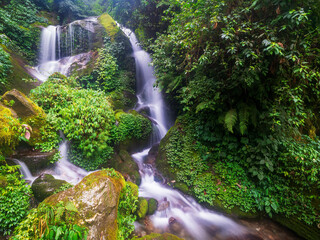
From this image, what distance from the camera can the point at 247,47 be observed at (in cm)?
340

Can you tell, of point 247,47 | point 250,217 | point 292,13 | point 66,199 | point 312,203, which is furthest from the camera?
point 250,217

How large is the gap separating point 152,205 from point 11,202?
3128 mm

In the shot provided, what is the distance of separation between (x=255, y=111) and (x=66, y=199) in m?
4.90

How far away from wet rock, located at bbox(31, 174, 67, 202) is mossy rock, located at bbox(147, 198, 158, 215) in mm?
2403

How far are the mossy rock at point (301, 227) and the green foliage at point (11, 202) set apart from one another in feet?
19.8

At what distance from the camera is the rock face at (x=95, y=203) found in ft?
7.65

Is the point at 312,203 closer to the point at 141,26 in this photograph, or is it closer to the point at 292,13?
the point at 292,13

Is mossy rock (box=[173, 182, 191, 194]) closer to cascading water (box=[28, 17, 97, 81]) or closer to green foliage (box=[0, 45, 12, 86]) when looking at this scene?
green foliage (box=[0, 45, 12, 86])

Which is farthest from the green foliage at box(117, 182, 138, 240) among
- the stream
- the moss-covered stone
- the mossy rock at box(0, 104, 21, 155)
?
the moss-covered stone

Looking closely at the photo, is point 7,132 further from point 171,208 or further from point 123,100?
point 123,100

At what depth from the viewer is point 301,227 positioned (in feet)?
12.2

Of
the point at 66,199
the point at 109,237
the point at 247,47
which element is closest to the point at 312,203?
the point at 247,47

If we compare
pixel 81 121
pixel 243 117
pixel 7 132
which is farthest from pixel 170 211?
pixel 7 132

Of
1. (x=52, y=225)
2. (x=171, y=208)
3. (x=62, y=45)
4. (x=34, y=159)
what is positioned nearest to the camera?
(x=52, y=225)
